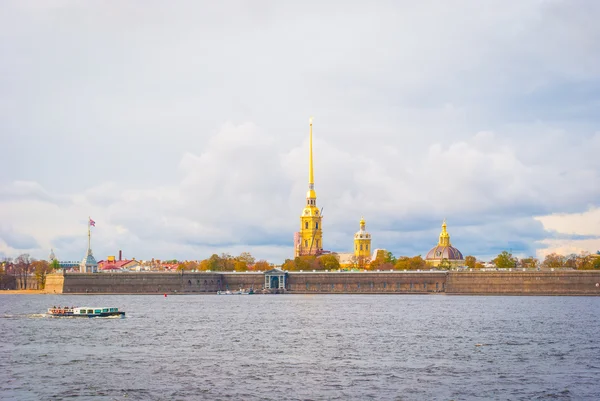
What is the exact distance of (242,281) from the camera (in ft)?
522

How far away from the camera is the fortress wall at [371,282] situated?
145125 millimetres

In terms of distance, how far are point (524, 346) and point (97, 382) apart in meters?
26.3

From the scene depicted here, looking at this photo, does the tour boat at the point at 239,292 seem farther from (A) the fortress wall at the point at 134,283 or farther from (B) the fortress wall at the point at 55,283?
(B) the fortress wall at the point at 55,283

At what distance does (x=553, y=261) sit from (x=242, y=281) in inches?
2634

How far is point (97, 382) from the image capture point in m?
38.4

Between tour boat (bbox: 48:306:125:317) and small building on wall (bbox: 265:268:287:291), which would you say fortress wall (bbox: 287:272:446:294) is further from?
tour boat (bbox: 48:306:125:317)

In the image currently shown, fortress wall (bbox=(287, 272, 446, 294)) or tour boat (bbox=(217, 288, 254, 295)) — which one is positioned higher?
fortress wall (bbox=(287, 272, 446, 294))

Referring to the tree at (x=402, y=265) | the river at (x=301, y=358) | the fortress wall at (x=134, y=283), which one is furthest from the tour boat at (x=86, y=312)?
the tree at (x=402, y=265)

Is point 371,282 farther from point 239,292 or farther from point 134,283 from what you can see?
point 134,283

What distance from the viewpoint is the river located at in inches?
1432

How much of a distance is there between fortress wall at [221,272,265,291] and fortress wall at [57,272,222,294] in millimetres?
4361

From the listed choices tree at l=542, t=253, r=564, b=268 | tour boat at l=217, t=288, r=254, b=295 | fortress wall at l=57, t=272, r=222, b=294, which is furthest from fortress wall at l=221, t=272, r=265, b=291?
tree at l=542, t=253, r=564, b=268

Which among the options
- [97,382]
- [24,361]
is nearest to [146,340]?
[24,361]

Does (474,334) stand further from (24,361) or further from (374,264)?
(374,264)
